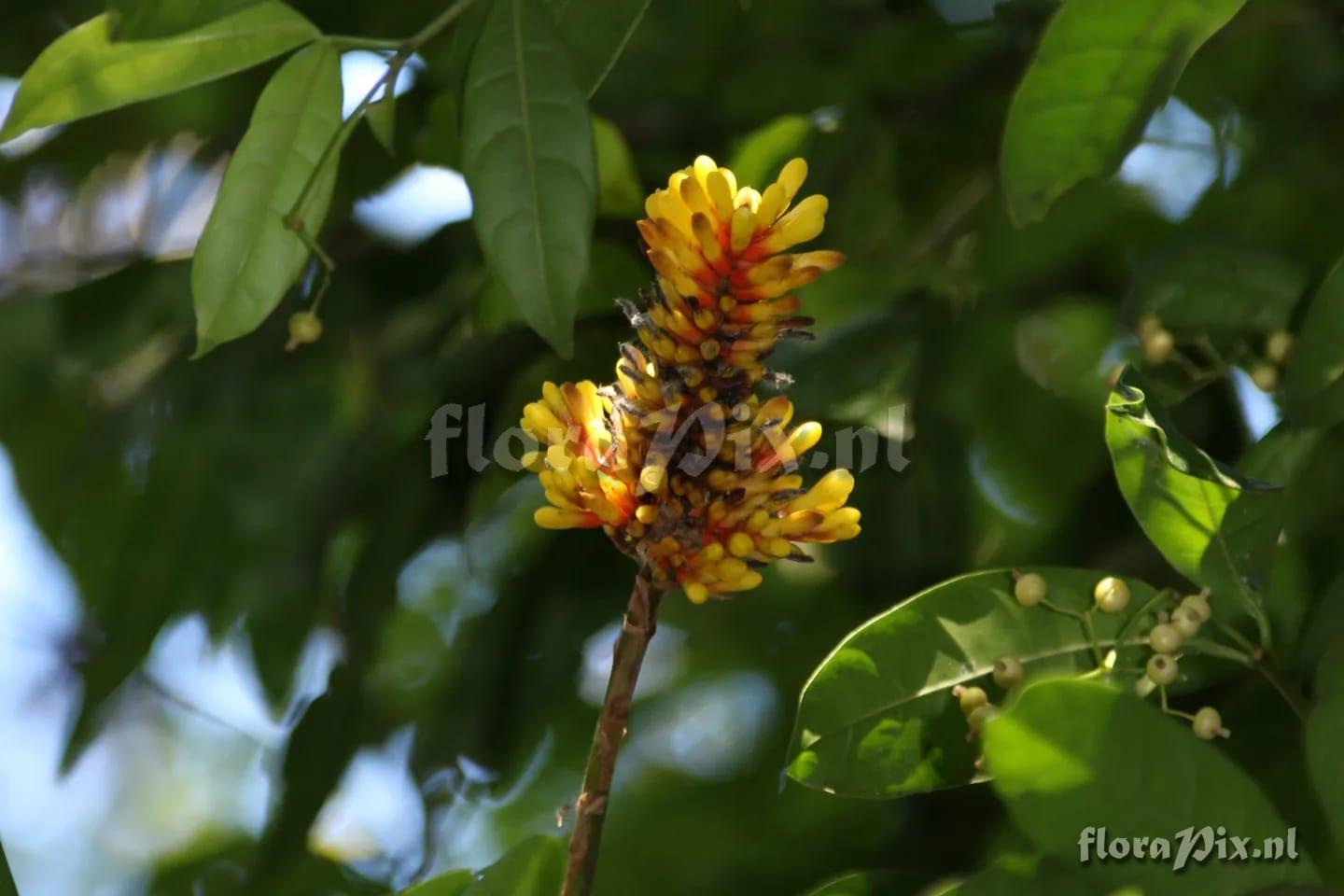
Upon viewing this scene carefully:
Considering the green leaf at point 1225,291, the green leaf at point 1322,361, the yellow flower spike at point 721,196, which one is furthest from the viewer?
the green leaf at point 1225,291

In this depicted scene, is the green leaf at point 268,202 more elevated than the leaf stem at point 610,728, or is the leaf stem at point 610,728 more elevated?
the green leaf at point 268,202

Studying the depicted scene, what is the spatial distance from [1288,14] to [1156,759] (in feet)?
1.91

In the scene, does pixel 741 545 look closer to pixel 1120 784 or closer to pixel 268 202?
pixel 1120 784

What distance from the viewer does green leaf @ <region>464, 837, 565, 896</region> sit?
493 mm

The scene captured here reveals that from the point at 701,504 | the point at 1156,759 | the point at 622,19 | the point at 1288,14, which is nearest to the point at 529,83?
the point at 622,19

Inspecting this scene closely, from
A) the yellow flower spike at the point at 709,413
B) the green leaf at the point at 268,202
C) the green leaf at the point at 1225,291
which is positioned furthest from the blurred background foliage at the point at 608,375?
the yellow flower spike at the point at 709,413

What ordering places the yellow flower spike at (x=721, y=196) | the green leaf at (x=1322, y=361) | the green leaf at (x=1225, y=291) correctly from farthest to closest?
the green leaf at (x=1225, y=291) < the green leaf at (x=1322, y=361) < the yellow flower spike at (x=721, y=196)

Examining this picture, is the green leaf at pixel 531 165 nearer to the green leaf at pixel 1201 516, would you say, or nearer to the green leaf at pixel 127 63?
the green leaf at pixel 127 63

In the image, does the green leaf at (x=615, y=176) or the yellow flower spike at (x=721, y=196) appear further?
the green leaf at (x=615, y=176)

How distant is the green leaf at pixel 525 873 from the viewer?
49 cm

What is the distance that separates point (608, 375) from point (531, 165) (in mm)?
240

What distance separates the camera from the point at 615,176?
757mm

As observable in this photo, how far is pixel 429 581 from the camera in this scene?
1167mm

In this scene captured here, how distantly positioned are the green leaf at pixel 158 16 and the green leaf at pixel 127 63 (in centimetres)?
3
